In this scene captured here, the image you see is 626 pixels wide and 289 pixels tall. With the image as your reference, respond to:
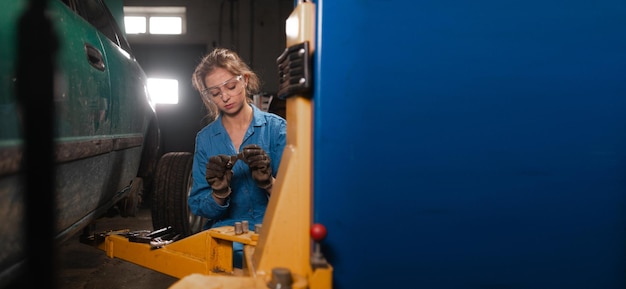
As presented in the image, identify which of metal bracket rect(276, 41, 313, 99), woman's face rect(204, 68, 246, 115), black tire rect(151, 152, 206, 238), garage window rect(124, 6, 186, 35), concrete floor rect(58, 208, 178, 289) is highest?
garage window rect(124, 6, 186, 35)

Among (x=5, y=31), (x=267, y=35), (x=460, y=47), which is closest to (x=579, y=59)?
(x=460, y=47)

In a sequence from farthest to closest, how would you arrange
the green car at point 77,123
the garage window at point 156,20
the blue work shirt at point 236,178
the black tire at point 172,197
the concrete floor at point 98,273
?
the garage window at point 156,20
the black tire at point 172,197
the concrete floor at point 98,273
the blue work shirt at point 236,178
the green car at point 77,123

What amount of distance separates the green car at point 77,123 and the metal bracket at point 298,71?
0.68 metres

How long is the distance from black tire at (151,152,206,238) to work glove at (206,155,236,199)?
1094 millimetres

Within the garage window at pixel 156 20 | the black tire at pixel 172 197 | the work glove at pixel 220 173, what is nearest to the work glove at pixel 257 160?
the work glove at pixel 220 173

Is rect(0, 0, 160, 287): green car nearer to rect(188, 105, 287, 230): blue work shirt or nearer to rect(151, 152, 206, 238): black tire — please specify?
rect(151, 152, 206, 238): black tire

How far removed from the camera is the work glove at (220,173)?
126 centimetres

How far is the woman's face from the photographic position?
160 cm

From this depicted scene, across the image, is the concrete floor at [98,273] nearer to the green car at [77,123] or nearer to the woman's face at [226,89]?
the green car at [77,123]

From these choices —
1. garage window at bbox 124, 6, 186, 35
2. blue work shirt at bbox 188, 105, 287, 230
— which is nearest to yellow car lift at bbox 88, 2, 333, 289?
blue work shirt at bbox 188, 105, 287, 230

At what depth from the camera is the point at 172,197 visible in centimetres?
234

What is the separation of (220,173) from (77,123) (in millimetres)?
507

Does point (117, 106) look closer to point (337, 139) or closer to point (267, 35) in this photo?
point (337, 139)

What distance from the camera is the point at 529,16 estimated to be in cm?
65
